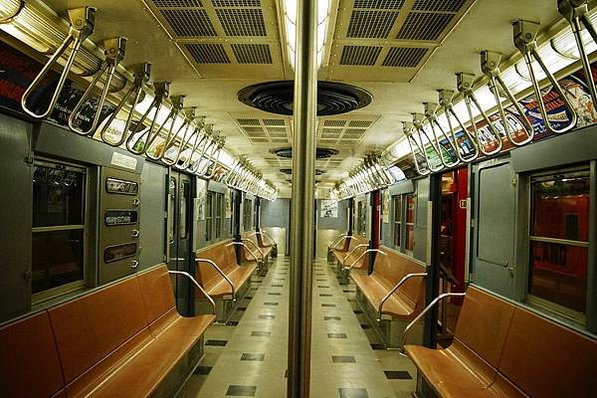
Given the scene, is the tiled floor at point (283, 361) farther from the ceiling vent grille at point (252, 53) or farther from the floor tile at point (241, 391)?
the ceiling vent grille at point (252, 53)

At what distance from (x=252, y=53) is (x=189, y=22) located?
502 millimetres

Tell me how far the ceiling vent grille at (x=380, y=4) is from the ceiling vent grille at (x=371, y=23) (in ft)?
0.14

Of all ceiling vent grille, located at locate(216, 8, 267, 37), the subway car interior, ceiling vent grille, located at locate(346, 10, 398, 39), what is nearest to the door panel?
the subway car interior

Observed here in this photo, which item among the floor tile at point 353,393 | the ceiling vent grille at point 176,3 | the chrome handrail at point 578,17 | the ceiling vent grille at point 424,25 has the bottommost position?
the floor tile at point 353,393

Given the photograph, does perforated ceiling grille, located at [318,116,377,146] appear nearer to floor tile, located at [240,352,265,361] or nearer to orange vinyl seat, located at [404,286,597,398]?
orange vinyl seat, located at [404,286,597,398]

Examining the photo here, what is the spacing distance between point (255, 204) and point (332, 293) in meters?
6.96

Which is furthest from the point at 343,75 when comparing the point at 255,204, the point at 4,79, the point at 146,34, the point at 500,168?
the point at 255,204

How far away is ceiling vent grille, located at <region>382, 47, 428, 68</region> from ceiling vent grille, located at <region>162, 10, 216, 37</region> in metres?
1.09

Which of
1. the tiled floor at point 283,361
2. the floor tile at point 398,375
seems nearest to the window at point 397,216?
the tiled floor at point 283,361

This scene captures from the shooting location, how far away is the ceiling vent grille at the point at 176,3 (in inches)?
78.6

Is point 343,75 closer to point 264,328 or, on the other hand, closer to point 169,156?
point 169,156

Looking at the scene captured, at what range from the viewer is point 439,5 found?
1.98 metres

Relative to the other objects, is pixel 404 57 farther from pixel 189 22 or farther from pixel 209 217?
pixel 209 217

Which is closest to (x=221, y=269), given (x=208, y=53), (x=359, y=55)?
(x=208, y=53)
